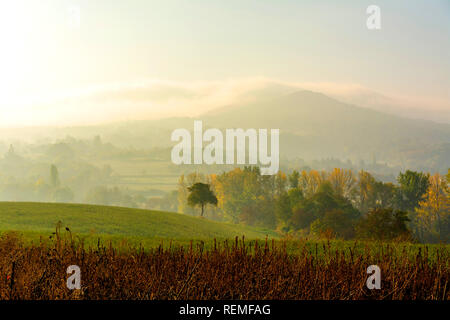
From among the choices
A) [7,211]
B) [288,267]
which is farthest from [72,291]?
[7,211]

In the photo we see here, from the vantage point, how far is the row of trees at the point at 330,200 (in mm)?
68312

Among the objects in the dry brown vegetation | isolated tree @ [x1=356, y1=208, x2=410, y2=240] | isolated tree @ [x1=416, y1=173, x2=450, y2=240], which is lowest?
isolated tree @ [x1=416, y1=173, x2=450, y2=240]

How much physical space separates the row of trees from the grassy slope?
18940mm

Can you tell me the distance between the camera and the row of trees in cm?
6831

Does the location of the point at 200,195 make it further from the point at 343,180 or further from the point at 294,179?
the point at 343,180

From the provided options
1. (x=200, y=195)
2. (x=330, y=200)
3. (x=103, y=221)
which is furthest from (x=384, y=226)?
(x=330, y=200)

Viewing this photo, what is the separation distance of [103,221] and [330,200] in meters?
42.6

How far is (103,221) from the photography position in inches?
1528

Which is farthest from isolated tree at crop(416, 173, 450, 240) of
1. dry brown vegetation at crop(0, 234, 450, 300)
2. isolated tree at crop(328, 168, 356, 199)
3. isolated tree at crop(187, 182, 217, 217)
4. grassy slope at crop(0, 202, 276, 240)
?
dry brown vegetation at crop(0, 234, 450, 300)

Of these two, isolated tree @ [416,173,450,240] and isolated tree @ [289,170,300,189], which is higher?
isolated tree @ [289,170,300,189]

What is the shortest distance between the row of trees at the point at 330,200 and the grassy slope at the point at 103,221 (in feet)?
62.1

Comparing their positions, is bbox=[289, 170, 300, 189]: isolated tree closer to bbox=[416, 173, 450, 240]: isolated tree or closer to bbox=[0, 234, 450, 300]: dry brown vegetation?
bbox=[416, 173, 450, 240]: isolated tree

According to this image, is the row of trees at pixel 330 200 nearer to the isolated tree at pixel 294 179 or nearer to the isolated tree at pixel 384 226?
the isolated tree at pixel 294 179
